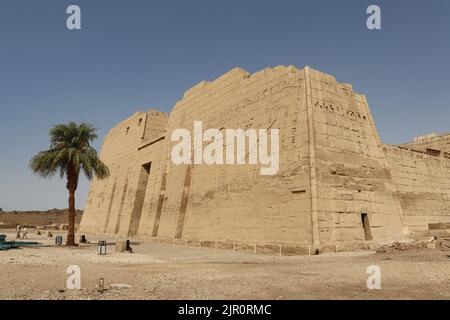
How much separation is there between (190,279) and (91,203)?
130ft

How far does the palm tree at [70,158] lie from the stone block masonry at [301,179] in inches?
256

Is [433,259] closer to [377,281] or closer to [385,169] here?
[377,281]

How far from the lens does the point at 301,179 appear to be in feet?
49.7

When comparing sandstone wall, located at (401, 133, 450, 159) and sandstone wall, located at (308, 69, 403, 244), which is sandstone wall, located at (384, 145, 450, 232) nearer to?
sandstone wall, located at (308, 69, 403, 244)

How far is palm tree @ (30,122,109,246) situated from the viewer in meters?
19.8

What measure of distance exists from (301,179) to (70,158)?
13171mm

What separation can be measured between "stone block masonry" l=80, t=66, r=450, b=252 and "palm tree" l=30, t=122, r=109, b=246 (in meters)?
6.51

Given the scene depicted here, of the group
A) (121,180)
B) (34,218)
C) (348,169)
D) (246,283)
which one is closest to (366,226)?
(348,169)

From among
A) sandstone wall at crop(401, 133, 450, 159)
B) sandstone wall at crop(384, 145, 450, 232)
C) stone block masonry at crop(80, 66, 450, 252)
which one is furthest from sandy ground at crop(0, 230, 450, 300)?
sandstone wall at crop(401, 133, 450, 159)

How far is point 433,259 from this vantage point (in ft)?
32.7

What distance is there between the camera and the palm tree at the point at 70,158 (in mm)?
19766

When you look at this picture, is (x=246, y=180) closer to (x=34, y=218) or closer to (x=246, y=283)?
(x=246, y=283)
